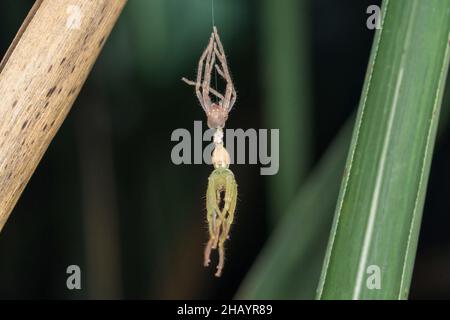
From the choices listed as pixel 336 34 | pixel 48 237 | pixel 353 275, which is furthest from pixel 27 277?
pixel 353 275

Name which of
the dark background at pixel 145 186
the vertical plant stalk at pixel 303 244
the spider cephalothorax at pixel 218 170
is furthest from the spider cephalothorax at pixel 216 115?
the dark background at pixel 145 186

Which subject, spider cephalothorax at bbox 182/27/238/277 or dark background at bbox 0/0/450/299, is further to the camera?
dark background at bbox 0/0/450/299

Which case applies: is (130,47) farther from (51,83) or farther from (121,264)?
(51,83)

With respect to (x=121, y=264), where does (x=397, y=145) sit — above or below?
above

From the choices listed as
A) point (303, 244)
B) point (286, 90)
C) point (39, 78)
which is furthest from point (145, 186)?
point (39, 78)

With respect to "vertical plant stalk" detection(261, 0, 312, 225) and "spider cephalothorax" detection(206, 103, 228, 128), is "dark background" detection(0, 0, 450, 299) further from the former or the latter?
"spider cephalothorax" detection(206, 103, 228, 128)

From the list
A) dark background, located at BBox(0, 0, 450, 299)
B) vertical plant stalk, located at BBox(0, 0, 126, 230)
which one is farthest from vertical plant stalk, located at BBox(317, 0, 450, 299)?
dark background, located at BBox(0, 0, 450, 299)

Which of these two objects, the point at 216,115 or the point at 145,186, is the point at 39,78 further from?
the point at 145,186
